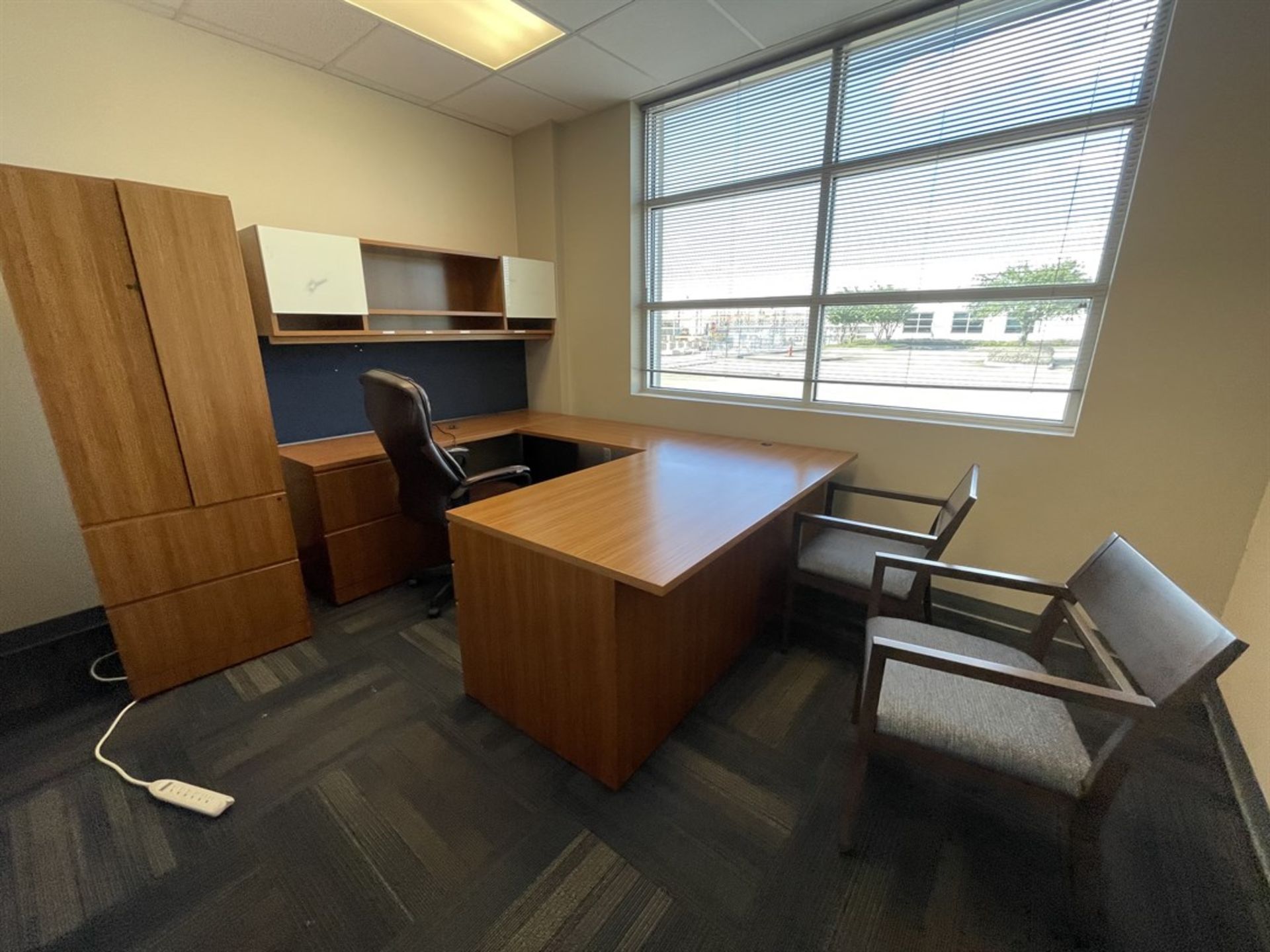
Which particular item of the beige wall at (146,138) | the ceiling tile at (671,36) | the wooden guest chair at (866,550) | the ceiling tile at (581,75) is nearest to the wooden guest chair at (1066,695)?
the wooden guest chair at (866,550)

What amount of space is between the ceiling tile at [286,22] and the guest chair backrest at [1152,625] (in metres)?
3.32

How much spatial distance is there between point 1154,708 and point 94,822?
2.66 metres

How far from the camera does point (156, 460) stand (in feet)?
5.90

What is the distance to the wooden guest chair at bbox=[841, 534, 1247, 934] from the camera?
0.97 meters

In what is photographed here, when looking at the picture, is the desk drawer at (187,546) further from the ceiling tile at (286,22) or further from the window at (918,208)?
the window at (918,208)

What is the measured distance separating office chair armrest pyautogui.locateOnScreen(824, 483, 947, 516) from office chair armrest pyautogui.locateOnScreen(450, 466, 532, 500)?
149 cm

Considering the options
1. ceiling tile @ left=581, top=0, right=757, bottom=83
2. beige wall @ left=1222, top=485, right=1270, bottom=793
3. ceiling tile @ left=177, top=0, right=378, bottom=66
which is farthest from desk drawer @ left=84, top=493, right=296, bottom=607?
beige wall @ left=1222, top=485, right=1270, bottom=793

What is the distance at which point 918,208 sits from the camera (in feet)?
7.61

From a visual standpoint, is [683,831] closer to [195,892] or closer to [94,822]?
[195,892]

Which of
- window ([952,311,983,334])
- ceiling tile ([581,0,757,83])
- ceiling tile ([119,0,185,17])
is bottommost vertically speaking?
window ([952,311,983,334])

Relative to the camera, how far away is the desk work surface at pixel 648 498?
136 cm

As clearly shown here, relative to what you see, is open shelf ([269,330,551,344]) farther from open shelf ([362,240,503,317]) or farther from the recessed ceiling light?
the recessed ceiling light

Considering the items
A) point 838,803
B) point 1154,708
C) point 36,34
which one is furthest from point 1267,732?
point 36,34

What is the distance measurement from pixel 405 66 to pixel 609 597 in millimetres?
2898
